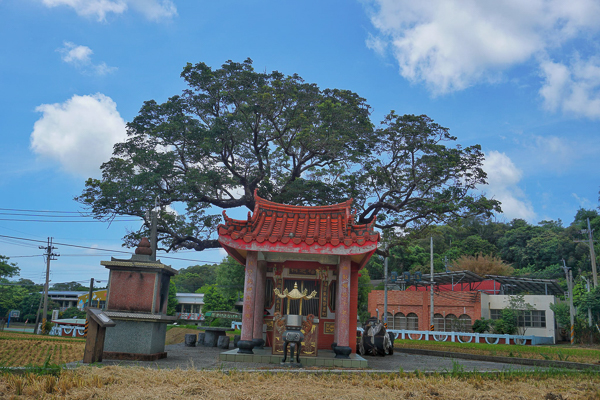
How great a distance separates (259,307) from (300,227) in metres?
2.40

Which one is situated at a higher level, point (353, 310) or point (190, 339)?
point (353, 310)

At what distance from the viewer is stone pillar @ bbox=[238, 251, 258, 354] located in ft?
35.6

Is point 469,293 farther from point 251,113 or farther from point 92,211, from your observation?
point 92,211

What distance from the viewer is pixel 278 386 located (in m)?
6.81

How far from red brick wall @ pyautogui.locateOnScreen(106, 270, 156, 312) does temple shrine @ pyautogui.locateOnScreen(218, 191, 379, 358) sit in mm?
2066

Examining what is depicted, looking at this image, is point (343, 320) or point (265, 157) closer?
point (343, 320)

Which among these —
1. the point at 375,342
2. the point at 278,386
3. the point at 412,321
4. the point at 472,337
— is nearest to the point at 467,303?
the point at 412,321

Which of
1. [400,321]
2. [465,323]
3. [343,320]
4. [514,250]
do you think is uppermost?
[514,250]

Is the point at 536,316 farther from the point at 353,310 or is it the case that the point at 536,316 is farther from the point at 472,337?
the point at 353,310

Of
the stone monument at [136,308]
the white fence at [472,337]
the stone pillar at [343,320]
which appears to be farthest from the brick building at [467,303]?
the stone monument at [136,308]

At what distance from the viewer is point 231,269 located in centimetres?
3284

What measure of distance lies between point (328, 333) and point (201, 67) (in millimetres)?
13079

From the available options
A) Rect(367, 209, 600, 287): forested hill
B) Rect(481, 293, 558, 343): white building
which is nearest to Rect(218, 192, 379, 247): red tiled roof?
Rect(481, 293, 558, 343): white building

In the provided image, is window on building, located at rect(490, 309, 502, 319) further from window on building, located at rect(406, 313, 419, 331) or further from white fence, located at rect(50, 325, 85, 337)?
white fence, located at rect(50, 325, 85, 337)
